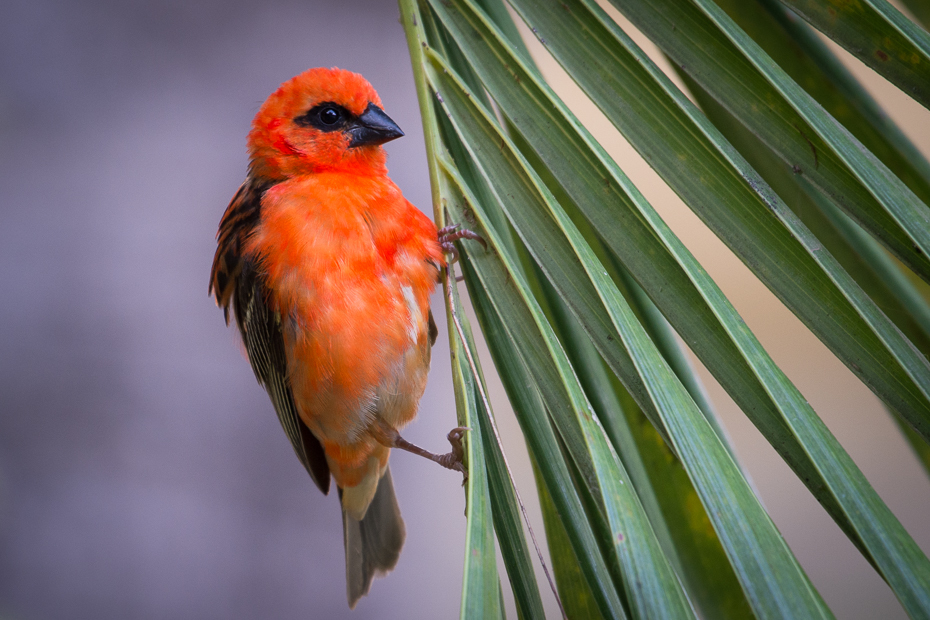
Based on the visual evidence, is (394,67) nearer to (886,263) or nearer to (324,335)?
(324,335)

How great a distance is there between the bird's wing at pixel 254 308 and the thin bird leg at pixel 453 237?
0.59 m

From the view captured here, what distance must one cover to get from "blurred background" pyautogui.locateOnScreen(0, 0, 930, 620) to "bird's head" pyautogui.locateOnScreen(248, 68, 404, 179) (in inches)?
73.3

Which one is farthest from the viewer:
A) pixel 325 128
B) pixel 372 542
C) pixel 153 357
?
pixel 153 357

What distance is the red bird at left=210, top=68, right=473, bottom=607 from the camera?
1.60 m

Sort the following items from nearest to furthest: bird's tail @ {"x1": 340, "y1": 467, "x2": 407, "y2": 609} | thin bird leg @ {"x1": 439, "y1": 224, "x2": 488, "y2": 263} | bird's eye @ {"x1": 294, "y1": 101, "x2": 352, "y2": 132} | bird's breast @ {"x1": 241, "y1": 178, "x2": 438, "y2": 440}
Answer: thin bird leg @ {"x1": 439, "y1": 224, "x2": 488, "y2": 263} → bird's breast @ {"x1": 241, "y1": 178, "x2": 438, "y2": 440} → bird's eye @ {"x1": 294, "y1": 101, "x2": 352, "y2": 132} → bird's tail @ {"x1": 340, "y1": 467, "x2": 407, "y2": 609}

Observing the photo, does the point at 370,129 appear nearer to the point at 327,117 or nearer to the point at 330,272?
the point at 327,117

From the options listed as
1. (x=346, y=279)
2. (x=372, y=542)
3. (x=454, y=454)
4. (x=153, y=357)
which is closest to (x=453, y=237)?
(x=346, y=279)

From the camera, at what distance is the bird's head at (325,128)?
71.9 inches

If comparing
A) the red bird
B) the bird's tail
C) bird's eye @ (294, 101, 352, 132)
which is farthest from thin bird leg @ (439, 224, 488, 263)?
the bird's tail

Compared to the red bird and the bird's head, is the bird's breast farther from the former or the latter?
the bird's head

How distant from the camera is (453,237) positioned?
127 cm

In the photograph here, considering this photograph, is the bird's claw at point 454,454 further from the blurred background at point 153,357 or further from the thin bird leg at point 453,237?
the blurred background at point 153,357

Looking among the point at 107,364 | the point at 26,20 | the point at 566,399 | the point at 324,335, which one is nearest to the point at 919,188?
the point at 566,399

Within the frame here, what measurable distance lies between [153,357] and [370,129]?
238cm
